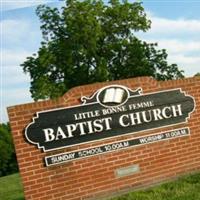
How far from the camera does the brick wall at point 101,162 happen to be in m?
9.20

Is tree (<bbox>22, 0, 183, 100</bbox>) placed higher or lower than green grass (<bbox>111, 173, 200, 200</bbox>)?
higher

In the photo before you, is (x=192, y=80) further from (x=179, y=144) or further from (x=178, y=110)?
(x=179, y=144)

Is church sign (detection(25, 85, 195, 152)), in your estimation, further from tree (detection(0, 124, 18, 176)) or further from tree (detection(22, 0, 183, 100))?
tree (detection(0, 124, 18, 176))

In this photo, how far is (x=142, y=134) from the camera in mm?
10266

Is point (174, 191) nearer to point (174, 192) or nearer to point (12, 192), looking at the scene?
point (174, 192)

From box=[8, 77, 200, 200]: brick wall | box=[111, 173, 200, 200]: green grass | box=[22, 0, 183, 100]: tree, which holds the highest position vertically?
box=[22, 0, 183, 100]: tree

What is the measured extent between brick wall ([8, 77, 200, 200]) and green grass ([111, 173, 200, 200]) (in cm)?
35

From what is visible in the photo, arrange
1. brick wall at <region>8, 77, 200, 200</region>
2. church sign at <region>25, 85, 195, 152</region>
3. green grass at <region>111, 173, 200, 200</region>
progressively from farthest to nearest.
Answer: church sign at <region>25, 85, 195, 152</region>, brick wall at <region>8, 77, 200, 200</region>, green grass at <region>111, 173, 200, 200</region>

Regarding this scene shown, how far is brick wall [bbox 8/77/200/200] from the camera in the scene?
362 inches

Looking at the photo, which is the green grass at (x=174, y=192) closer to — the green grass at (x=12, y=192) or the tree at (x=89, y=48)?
the green grass at (x=12, y=192)

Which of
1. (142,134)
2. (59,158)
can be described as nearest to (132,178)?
(142,134)

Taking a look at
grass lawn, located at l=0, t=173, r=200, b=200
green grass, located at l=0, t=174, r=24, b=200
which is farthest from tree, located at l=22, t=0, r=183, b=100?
grass lawn, located at l=0, t=173, r=200, b=200

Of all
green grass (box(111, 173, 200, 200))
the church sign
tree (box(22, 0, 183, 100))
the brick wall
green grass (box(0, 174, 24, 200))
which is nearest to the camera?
green grass (box(111, 173, 200, 200))

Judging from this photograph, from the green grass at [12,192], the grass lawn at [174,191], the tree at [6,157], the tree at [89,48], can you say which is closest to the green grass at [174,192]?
the grass lawn at [174,191]
